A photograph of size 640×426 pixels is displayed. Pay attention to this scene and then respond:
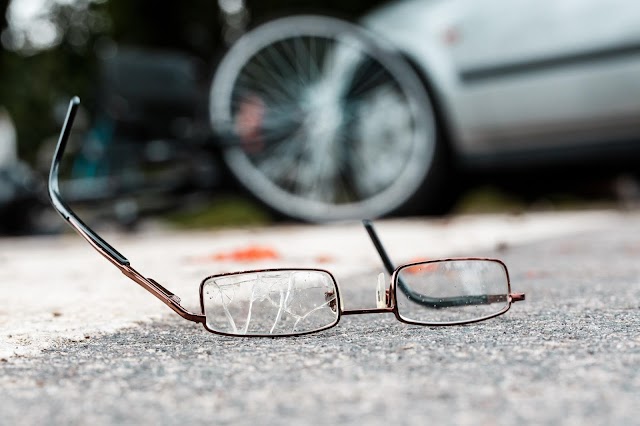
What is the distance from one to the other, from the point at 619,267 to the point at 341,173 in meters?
1.81

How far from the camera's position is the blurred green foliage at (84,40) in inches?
364

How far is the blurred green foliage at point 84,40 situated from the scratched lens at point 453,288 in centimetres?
712

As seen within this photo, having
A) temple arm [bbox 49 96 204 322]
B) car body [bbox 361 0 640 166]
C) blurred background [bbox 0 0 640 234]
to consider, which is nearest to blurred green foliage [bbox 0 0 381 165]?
blurred background [bbox 0 0 640 234]

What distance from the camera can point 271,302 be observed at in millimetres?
1320

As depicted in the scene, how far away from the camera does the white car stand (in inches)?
142

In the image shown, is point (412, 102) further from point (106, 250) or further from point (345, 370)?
point (345, 370)

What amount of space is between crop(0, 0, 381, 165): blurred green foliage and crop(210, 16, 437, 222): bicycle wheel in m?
4.56

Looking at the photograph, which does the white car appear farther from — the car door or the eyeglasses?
the eyeglasses

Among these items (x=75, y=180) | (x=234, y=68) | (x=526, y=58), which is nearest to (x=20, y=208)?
(x=75, y=180)

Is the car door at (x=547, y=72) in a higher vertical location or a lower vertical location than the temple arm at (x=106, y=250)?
higher

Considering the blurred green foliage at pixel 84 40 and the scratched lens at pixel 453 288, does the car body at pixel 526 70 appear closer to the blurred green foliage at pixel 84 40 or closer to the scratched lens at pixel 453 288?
the scratched lens at pixel 453 288

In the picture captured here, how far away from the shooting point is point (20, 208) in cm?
475

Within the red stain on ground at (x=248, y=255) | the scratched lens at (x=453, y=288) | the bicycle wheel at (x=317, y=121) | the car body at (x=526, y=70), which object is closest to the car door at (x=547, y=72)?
the car body at (x=526, y=70)

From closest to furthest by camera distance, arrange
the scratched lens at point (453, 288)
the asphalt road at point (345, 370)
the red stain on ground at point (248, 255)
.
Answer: the asphalt road at point (345, 370) < the scratched lens at point (453, 288) < the red stain on ground at point (248, 255)
